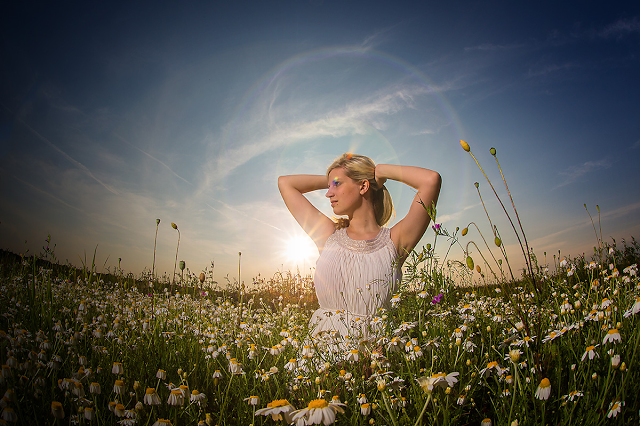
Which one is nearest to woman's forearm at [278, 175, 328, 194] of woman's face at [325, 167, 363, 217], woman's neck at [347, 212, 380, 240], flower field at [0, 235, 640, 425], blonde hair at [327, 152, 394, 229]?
blonde hair at [327, 152, 394, 229]

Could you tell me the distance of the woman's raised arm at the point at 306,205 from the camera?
4.75 m

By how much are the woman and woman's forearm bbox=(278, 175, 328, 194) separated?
0.07 meters

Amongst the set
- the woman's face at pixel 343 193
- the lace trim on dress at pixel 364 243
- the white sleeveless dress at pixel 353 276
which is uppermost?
the woman's face at pixel 343 193

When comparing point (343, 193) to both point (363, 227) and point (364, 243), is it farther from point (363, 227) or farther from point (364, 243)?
point (364, 243)

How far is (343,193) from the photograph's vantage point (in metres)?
4.45

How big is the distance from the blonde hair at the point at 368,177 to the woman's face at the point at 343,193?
0.08 meters

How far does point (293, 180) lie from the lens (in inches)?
201

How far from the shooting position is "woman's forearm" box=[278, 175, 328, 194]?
505cm

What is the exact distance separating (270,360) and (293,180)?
282 cm

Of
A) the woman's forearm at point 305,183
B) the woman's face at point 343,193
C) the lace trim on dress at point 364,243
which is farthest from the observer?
the woman's forearm at point 305,183

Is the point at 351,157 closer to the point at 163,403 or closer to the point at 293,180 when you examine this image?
the point at 293,180

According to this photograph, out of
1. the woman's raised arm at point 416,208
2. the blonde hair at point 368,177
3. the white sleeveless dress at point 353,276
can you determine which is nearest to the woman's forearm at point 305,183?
the blonde hair at point 368,177

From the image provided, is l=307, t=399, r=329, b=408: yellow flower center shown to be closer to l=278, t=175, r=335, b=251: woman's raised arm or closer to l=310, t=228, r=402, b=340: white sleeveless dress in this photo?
l=310, t=228, r=402, b=340: white sleeveless dress

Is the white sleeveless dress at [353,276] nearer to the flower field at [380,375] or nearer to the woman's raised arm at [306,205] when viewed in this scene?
the woman's raised arm at [306,205]
